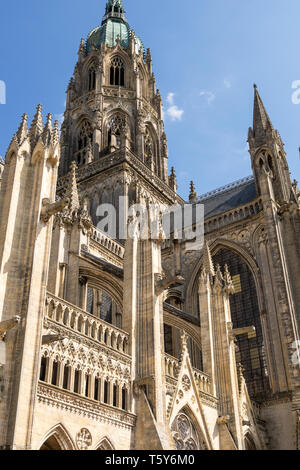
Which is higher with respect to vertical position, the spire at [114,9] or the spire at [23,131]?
the spire at [114,9]

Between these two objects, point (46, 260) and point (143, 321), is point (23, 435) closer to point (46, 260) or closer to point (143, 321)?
point (46, 260)

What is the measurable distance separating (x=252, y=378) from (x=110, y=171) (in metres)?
18.5

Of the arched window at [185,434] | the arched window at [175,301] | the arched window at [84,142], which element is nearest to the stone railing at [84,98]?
the arched window at [84,142]

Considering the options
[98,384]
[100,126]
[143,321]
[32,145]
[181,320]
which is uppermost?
[100,126]

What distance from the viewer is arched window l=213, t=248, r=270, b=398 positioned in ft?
89.5

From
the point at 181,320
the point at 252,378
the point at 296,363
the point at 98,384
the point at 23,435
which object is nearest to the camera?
the point at 23,435

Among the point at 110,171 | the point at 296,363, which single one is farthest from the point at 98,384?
the point at 110,171

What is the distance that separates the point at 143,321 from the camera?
56.7 feet

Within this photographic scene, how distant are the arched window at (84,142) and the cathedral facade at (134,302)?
121mm

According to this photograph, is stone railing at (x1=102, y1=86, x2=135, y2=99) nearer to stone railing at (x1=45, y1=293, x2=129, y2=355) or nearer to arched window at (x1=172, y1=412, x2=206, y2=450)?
stone railing at (x1=45, y1=293, x2=129, y2=355)

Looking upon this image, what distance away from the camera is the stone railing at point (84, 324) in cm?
1419

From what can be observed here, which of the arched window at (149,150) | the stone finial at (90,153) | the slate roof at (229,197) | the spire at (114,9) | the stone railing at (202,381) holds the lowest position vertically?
Result: the stone railing at (202,381)

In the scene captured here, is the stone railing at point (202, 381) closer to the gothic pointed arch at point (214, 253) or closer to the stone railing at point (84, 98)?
the gothic pointed arch at point (214, 253)

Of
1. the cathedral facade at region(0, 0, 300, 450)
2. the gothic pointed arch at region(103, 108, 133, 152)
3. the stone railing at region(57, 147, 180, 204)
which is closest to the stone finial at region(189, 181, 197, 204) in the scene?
the cathedral facade at region(0, 0, 300, 450)
